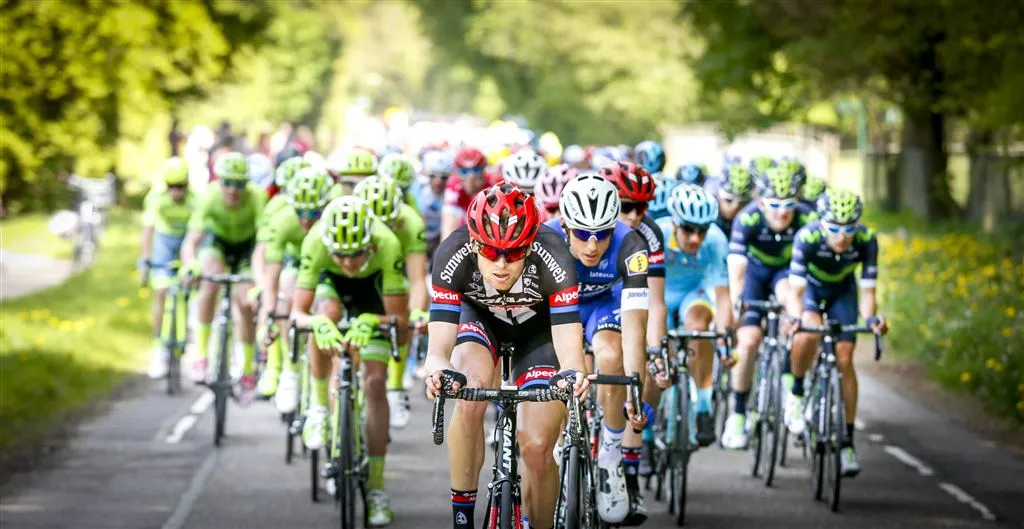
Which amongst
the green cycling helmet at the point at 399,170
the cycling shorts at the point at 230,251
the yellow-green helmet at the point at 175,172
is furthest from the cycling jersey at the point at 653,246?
the yellow-green helmet at the point at 175,172

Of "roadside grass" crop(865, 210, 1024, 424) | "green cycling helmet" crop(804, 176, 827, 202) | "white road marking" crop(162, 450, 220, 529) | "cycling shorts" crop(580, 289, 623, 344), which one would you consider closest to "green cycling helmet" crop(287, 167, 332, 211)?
"white road marking" crop(162, 450, 220, 529)

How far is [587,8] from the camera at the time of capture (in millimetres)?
68562

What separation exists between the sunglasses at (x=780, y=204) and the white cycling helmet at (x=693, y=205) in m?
1.52

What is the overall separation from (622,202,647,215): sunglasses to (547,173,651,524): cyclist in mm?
238

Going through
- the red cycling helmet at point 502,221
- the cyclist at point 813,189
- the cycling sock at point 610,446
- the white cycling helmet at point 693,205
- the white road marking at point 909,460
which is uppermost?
the cyclist at point 813,189

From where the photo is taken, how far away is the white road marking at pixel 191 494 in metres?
10.8

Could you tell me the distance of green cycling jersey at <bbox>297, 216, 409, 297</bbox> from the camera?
10477 mm

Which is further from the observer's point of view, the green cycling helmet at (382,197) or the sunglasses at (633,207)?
the green cycling helmet at (382,197)

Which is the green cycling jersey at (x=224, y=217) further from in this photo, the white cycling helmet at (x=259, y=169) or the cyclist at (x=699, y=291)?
the cyclist at (x=699, y=291)

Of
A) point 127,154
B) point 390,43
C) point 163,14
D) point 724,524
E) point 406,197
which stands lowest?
point 724,524

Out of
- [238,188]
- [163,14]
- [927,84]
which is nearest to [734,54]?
[927,84]

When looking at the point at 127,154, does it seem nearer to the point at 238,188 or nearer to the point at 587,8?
the point at 238,188

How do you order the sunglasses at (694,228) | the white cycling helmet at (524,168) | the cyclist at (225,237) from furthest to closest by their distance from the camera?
the cyclist at (225,237) < the white cycling helmet at (524,168) < the sunglasses at (694,228)

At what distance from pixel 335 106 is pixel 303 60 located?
23827 millimetres
